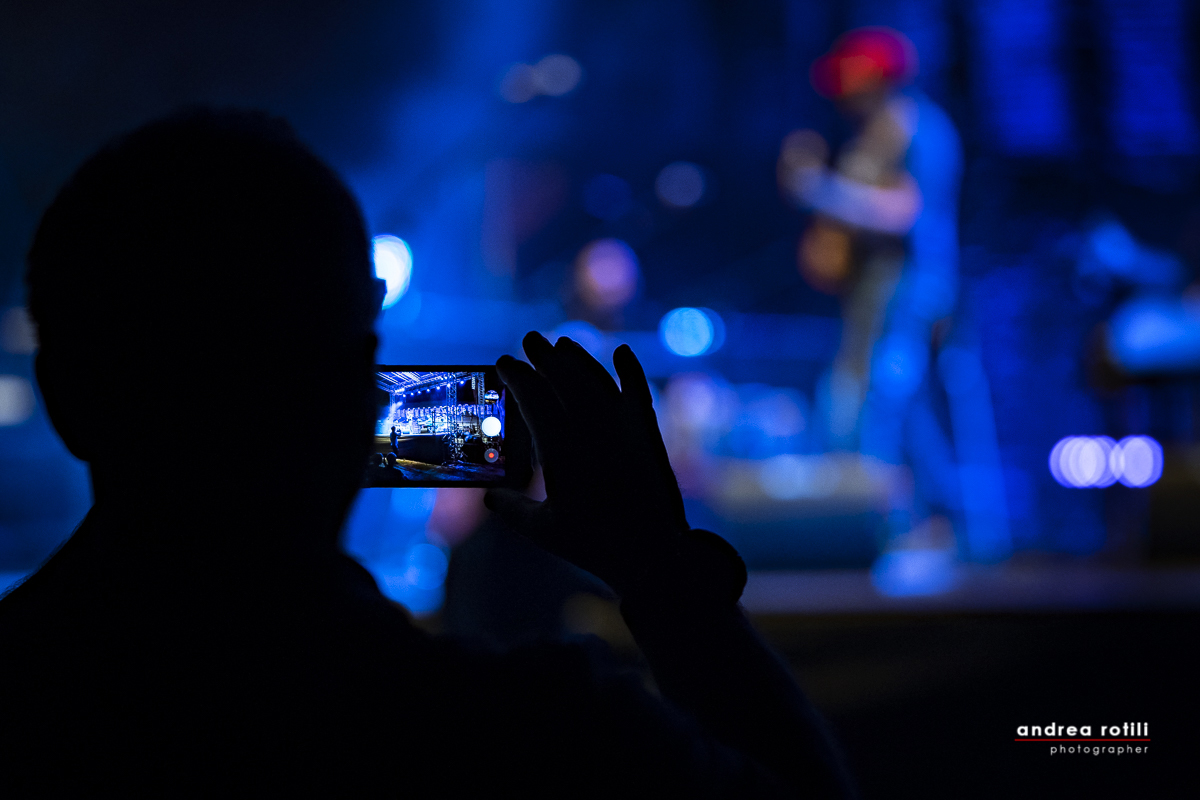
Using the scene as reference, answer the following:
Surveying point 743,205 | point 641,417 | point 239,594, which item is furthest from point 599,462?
point 743,205

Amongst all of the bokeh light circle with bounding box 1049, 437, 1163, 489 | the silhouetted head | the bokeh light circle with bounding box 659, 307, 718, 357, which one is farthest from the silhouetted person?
the bokeh light circle with bounding box 659, 307, 718, 357

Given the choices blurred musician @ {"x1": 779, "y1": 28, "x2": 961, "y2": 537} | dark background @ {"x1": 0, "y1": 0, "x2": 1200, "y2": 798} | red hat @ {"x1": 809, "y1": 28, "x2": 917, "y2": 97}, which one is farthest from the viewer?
red hat @ {"x1": 809, "y1": 28, "x2": 917, "y2": 97}

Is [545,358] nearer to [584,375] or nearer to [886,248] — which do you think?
[584,375]

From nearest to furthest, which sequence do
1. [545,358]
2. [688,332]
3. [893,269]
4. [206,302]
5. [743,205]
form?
[206,302] < [545,358] < [893,269] < [688,332] < [743,205]

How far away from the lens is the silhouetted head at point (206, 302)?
1.23 feet

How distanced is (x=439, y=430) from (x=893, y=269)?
2.50m

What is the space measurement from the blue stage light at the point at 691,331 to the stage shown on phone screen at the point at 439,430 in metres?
3.34

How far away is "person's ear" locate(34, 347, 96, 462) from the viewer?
396 mm

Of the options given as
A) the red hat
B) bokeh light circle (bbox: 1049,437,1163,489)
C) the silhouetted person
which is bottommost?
the silhouetted person

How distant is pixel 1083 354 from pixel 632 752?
3.44 metres

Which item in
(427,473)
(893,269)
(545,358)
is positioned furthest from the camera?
(893,269)

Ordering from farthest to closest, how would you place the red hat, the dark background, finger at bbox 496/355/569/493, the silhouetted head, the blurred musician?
the red hat, the blurred musician, the dark background, finger at bbox 496/355/569/493, the silhouetted head

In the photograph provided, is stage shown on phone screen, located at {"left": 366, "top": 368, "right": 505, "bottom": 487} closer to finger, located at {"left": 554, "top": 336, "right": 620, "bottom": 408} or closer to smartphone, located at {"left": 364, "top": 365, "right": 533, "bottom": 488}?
smartphone, located at {"left": 364, "top": 365, "right": 533, "bottom": 488}

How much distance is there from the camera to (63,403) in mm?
404
